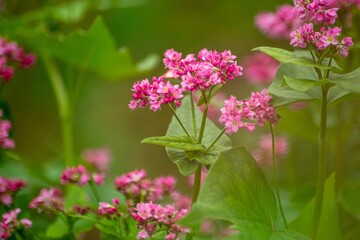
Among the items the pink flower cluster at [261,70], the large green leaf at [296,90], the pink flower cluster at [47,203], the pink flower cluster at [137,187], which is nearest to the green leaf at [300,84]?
the large green leaf at [296,90]

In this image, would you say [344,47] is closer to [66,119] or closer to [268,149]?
[268,149]

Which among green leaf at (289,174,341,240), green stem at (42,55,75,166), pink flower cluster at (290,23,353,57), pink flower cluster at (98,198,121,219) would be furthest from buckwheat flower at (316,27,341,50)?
green stem at (42,55,75,166)

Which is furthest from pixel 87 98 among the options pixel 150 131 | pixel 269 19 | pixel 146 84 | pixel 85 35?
pixel 146 84

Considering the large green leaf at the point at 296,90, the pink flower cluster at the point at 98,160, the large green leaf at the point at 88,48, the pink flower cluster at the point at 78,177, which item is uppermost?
the large green leaf at the point at 88,48

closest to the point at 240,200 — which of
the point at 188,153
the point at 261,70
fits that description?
the point at 188,153

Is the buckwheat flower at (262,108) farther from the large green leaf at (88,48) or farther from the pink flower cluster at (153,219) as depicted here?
the large green leaf at (88,48)
